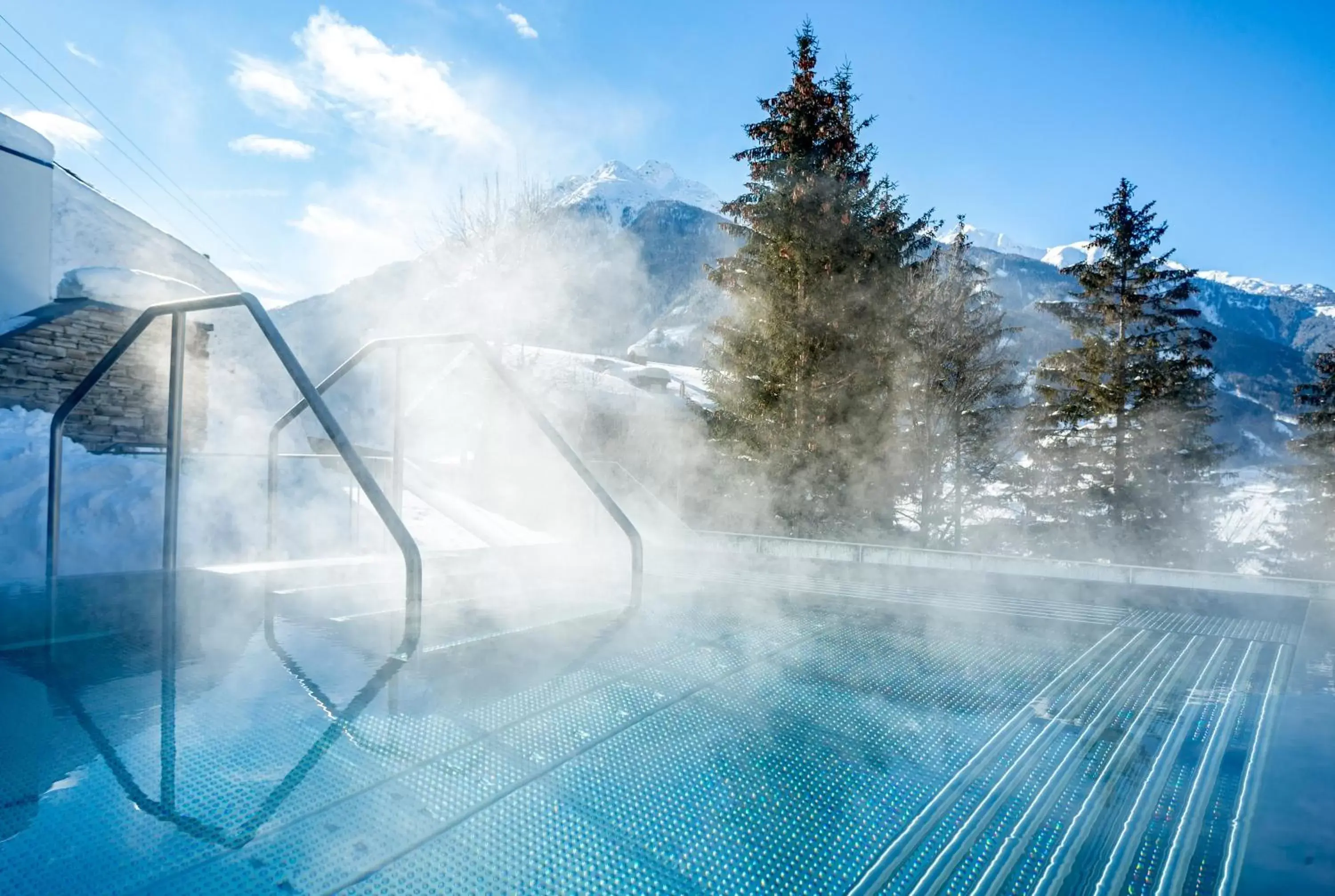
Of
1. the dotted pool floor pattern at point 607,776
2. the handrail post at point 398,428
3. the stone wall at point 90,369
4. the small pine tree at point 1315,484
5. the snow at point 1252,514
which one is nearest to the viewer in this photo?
the dotted pool floor pattern at point 607,776

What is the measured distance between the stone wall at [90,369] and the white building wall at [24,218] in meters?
0.38

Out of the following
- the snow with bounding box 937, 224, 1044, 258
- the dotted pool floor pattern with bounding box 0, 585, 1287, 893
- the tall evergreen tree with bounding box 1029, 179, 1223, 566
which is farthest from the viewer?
the snow with bounding box 937, 224, 1044, 258

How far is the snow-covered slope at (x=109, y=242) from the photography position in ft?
33.1

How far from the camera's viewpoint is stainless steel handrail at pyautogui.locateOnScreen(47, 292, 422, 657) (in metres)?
2.39

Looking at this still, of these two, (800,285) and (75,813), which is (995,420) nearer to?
(800,285)

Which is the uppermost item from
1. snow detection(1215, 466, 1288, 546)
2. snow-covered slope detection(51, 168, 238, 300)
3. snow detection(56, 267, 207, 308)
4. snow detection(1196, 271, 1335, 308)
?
snow detection(1196, 271, 1335, 308)

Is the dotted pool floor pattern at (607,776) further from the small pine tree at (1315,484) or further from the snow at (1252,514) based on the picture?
the small pine tree at (1315,484)

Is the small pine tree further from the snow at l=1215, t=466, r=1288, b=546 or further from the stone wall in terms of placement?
the stone wall

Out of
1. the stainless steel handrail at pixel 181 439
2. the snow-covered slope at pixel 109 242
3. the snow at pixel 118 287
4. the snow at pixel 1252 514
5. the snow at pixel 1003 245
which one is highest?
the snow at pixel 1003 245

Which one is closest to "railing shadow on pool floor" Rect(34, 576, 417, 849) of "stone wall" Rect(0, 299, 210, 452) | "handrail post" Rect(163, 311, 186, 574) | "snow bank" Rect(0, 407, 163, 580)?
"handrail post" Rect(163, 311, 186, 574)

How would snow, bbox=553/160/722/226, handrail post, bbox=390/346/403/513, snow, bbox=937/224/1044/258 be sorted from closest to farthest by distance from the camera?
handrail post, bbox=390/346/403/513 → snow, bbox=553/160/722/226 → snow, bbox=937/224/1044/258

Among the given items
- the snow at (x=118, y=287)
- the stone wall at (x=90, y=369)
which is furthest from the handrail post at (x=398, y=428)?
the snow at (x=118, y=287)

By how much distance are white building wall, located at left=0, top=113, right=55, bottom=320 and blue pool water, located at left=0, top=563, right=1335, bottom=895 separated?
676 cm

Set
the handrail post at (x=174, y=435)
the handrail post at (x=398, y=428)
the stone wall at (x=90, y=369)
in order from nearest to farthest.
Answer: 1. the handrail post at (x=174, y=435)
2. the handrail post at (x=398, y=428)
3. the stone wall at (x=90, y=369)
